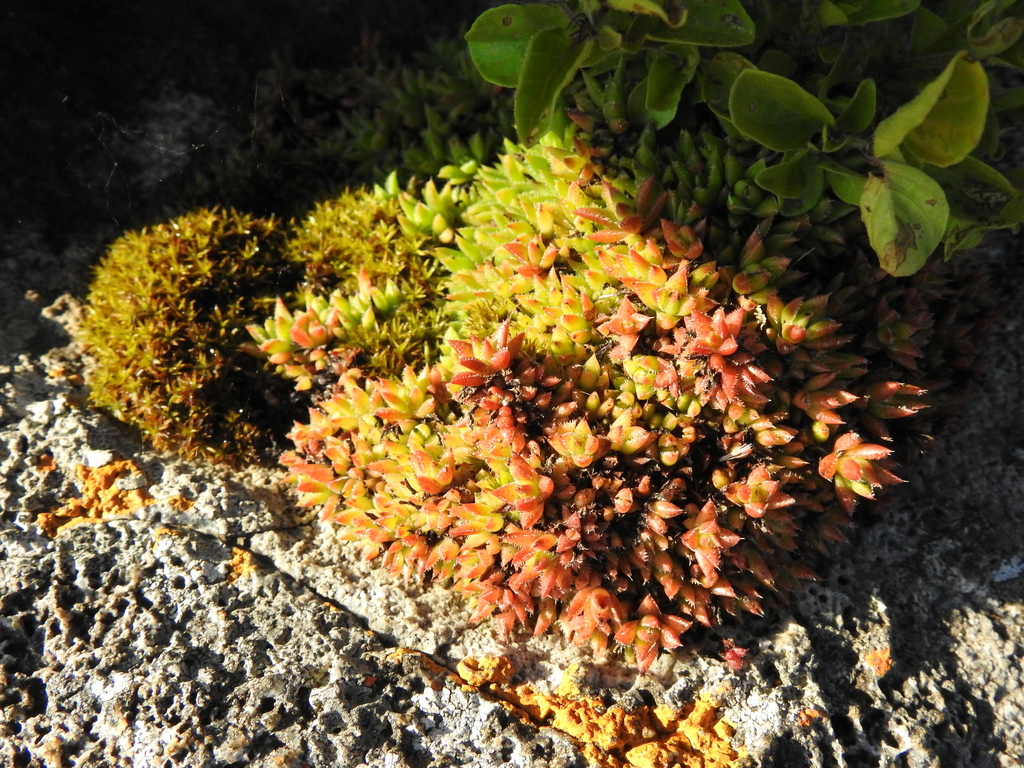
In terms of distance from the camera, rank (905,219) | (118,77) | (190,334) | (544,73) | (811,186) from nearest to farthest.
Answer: (905,219) < (544,73) < (811,186) < (190,334) < (118,77)

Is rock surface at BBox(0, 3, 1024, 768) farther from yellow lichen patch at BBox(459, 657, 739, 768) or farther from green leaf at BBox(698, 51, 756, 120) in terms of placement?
green leaf at BBox(698, 51, 756, 120)

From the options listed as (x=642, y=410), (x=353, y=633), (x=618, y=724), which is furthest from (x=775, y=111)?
(x=353, y=633)

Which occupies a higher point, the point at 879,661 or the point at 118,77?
the point at 118,77

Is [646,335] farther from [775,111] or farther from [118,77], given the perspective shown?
[118,77]

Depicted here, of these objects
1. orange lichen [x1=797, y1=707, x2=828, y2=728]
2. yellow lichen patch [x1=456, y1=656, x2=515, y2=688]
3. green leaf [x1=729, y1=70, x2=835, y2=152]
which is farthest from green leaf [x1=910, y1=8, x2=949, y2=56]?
yellow lichen patch [x1=456, y1=656, x2=515, y2=688]

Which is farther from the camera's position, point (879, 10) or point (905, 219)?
point (879, 10)

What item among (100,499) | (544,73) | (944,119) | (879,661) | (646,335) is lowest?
(879,661)

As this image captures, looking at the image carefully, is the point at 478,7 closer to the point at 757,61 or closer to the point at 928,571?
the point at 757,61
